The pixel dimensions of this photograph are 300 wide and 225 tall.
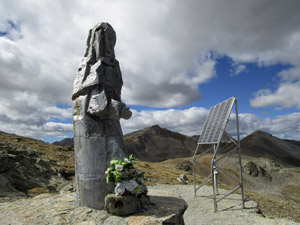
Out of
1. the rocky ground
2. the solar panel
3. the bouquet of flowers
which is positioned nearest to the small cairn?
the bouquet of flowers

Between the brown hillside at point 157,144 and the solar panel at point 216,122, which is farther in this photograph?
the brown hillside at point 157,144

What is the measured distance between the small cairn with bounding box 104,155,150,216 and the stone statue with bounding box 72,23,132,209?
49 centimetres

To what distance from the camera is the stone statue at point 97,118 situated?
15.7 feet

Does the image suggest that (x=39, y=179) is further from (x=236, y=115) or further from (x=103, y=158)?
(x=236, y=115)

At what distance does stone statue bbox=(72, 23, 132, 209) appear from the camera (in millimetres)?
4789

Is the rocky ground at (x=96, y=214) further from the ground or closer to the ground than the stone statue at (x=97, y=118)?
closer to the ground

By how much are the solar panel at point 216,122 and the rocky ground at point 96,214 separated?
→ 266 cm

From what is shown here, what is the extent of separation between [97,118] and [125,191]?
1.83 m

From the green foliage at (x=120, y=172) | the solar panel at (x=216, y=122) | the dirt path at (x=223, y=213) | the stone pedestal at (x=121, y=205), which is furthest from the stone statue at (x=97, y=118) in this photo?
the solar panel at (x=216, y=122)

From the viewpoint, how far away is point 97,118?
502cm

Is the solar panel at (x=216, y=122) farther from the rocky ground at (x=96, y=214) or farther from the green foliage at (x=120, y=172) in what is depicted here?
the green foliage at (x=120, y=172)

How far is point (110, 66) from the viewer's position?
531 cm

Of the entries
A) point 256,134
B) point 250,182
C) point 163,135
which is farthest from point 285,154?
point 163,135

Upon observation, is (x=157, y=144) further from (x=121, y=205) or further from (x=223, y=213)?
(x=121, y=205)
